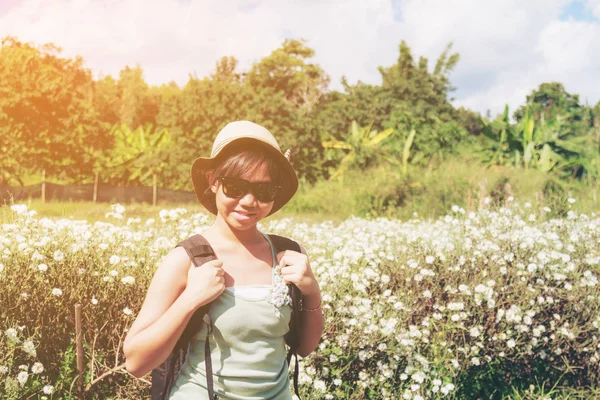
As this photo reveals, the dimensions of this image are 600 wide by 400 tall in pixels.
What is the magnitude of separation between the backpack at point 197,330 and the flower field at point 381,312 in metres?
1.34

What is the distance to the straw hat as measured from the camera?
1.76 m

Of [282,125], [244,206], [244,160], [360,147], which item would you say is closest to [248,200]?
[244,206]

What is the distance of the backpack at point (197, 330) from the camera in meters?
1.65

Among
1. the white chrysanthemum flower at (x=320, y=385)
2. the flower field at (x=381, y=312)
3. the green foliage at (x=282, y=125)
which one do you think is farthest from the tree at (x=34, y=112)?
the white chrysanthemum flower at (x=320, y=385)

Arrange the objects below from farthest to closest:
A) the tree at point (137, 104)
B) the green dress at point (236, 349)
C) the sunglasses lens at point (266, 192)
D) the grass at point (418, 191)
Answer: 1. the tree at point (137, 104)
2. the grass at point (418, 191)
3. the sunglasses lens at point (266, 192)
4. the green dress at point (236, 349)

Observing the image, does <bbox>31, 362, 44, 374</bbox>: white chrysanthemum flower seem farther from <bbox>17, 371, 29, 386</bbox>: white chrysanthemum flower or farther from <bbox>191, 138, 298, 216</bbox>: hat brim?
<bbox>191, 138, 298, 216</bbox>: hat brim

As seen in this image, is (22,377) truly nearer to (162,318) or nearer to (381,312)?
(162,318)

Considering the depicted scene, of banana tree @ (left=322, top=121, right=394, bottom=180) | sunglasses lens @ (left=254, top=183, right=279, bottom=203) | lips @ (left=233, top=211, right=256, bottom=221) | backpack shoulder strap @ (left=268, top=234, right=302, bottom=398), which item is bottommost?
backpack shoulder strap @ (left=268, top=234, right=302, bottom=398)

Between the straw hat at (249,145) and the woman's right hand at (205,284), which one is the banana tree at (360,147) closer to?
the straw hat at (249,145)

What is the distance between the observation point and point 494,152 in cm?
1766

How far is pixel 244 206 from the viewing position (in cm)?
177

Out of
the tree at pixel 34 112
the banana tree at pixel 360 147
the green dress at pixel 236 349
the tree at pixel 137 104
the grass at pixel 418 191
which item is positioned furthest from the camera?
the tree at pixel 137 104

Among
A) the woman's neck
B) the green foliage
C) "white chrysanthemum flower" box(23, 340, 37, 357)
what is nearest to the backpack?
the woman's neck

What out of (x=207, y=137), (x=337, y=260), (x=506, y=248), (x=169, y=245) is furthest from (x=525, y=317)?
(x=207, y=137)
